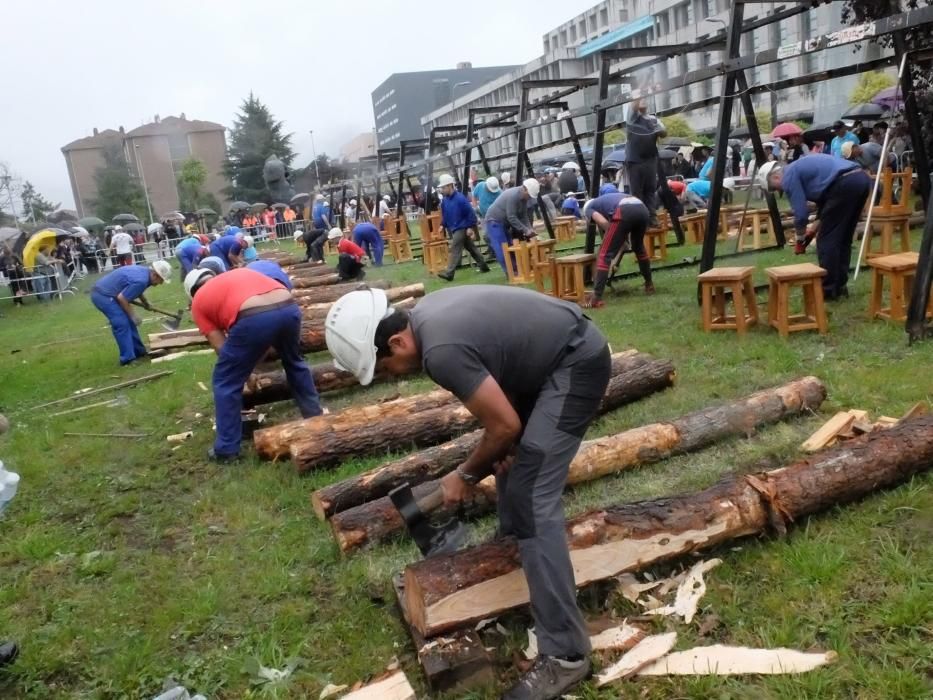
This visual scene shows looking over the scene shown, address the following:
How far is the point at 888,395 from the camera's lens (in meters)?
5.10

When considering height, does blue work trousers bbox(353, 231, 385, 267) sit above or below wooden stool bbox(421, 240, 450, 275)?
above

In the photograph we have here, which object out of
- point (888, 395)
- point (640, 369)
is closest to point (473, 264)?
point (640, 369)

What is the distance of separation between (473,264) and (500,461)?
1274 cm

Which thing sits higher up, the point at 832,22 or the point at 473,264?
the point at 832,22

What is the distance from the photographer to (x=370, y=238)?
17.3 metres

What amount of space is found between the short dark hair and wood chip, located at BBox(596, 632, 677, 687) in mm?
1478

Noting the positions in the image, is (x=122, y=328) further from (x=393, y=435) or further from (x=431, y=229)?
(x=431, y=229)

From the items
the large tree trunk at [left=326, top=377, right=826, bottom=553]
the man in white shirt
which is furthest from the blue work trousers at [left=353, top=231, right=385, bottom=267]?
the large tree trunk at [left=326, top=377, right=826, bottom=553]

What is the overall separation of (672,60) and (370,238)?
22263 mm

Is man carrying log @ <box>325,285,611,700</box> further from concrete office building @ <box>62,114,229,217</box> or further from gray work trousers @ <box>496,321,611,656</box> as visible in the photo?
concrete office building @ <box>62,114,229,217</box>

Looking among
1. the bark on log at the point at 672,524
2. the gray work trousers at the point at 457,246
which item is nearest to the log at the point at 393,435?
the bark on log at the point at 672,524

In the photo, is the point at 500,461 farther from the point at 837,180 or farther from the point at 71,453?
the point at 837,180

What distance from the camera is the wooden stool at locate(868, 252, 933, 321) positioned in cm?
653

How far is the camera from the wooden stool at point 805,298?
266 inches
